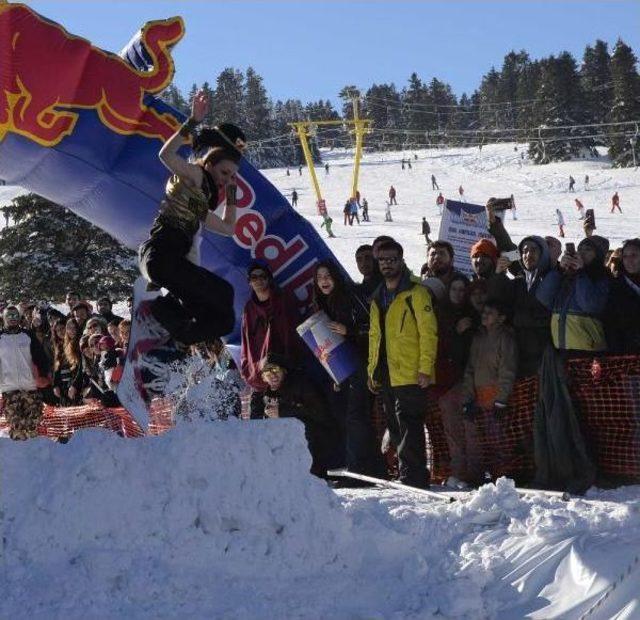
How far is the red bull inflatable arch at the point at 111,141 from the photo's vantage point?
24.4 feet

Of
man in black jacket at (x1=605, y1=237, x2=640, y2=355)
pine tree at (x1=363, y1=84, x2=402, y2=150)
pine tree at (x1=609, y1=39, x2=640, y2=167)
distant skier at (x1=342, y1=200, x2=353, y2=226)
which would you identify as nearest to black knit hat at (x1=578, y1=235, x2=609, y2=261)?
man in black jacket at (x1=605, y1=237, x2=640, y2=355)

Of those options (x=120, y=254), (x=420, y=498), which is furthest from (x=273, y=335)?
(x=120, y=254)

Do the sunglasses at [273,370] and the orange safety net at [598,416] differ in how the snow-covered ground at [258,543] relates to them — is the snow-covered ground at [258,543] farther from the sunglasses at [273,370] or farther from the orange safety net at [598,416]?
the sunglasses at [273,370]

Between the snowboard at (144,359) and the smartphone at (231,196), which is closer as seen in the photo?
the smartphone at (231,196)

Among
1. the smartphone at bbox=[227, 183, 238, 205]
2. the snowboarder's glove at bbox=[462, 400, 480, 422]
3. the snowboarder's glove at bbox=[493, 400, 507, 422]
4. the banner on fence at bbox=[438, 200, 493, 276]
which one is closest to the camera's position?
the smartphone at bbox=[227, 183, 238, 205]

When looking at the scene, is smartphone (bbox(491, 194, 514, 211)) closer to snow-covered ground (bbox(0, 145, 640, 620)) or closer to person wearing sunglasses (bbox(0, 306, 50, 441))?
snow-covered ground (bbox(0, 145, 640, 620))

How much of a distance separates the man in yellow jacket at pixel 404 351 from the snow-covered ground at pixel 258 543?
4.51 feet

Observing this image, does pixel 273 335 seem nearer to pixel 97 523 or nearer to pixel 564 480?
pixel 564 480

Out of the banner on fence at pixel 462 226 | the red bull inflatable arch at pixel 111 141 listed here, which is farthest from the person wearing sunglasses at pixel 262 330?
the banner on fence at pixel 462 226

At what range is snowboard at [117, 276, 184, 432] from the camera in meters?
5.98

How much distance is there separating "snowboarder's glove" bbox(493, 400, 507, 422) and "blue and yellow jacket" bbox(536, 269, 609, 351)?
586mm

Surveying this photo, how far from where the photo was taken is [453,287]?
24.0 feet

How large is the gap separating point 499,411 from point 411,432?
713 mm

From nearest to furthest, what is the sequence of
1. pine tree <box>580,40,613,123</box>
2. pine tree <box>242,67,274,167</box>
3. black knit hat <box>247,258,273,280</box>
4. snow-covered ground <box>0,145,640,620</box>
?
snow-covered ground <box>0,145,640,620</box>
black knit hat <box>247,258,273,280</box>
pine tree <box>580,40,613,123</box>
pine tree <box>242,67,274,167</box>
